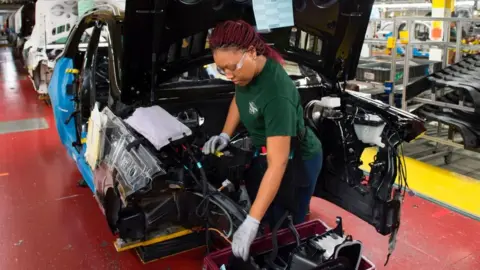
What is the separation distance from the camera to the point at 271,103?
1.93 meters

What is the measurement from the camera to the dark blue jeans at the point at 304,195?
2467mm

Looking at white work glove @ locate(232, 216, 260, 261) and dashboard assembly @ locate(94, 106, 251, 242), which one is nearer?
white work glove @ locate(232, 216, 260, 261)

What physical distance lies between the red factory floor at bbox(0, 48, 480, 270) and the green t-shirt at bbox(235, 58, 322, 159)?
4.30 feet

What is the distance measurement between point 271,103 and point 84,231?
2137 mm

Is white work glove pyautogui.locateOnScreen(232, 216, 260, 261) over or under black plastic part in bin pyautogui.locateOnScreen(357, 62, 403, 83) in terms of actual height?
under

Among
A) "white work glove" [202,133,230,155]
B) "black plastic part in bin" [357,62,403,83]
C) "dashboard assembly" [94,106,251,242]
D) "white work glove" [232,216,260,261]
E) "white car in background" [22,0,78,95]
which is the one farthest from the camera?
"white car in background" [22,0,78,95]

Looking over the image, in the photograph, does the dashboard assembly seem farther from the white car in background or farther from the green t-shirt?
the white car in background

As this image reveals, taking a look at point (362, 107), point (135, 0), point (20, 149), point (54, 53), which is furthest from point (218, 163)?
point (54, 53)

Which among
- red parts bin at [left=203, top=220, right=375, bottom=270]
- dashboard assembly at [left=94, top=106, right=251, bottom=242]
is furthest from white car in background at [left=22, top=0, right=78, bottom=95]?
red parts bin at [left=203, top=220, right=375, bottom=270]

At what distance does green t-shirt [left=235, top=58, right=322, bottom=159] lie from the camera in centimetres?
191

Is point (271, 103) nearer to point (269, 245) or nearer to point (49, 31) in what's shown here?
point (269, 245)

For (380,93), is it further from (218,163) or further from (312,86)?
(218,163)

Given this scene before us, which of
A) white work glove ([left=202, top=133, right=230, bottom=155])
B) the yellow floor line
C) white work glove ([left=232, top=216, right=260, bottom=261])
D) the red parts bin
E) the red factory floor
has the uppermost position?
white work glove ([left=202, top=133, right=230, bottom=155])

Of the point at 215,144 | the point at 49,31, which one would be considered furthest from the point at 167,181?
the point at 49,31
